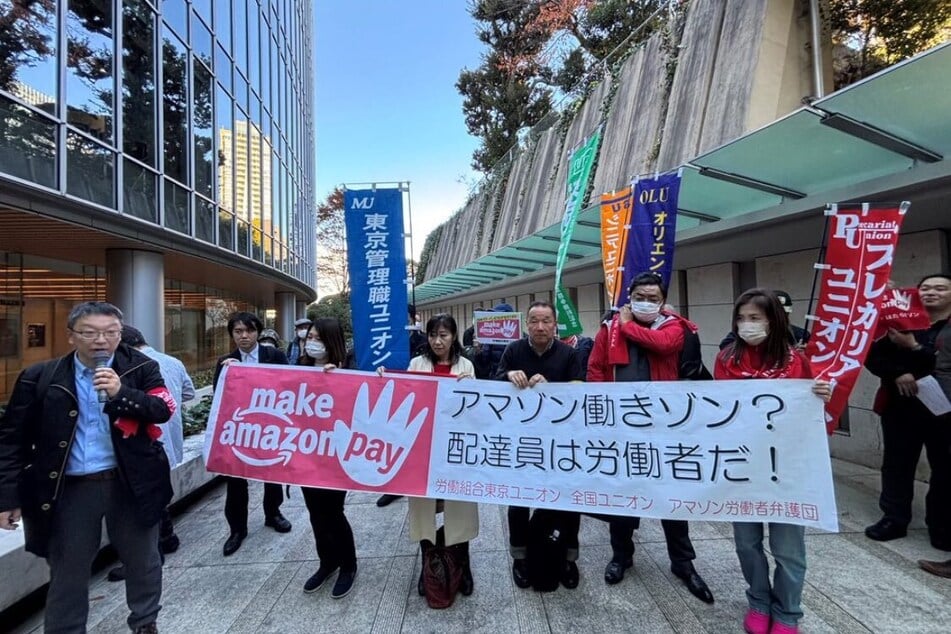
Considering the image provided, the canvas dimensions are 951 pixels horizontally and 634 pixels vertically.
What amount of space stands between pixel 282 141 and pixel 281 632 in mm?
18274

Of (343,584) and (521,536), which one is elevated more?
(521,536)

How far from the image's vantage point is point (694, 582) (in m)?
2.88

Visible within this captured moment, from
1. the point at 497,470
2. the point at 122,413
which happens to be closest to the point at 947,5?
the point at 497,470

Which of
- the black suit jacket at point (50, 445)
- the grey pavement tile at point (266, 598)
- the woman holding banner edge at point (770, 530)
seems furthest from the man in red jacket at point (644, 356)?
the black suit jacket at point (50, 445)

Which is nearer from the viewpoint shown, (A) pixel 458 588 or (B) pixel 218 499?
(A) pixel 458 588

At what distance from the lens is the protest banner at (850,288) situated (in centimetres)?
277

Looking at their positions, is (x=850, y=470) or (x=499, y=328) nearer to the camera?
(x=850, y=470)

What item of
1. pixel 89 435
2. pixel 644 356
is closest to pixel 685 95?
pixel 644 356

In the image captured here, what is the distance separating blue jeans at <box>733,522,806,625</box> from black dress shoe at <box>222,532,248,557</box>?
3.55 m

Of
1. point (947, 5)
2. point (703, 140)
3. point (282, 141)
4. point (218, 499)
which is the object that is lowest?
point (218, 499)

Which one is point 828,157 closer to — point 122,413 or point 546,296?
point 122,413

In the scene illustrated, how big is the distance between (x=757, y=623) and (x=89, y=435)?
141 inches

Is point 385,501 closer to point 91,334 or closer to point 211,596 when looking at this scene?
point 211,596

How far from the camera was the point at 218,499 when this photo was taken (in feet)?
15.9
